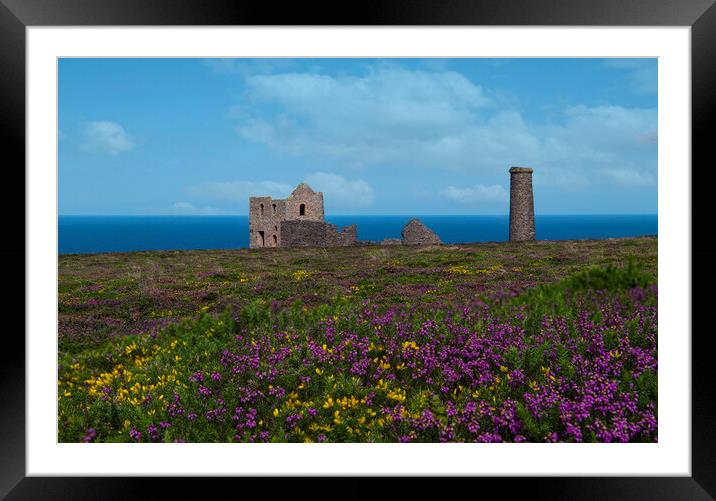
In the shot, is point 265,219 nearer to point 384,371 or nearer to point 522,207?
point 522,207

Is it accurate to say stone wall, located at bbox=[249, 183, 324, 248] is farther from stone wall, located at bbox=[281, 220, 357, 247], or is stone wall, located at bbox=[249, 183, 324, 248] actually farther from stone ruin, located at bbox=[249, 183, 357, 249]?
stone wall, located at bbox=[281, 220, 357, 247]

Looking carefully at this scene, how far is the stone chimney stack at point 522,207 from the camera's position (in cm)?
4134

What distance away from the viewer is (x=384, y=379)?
19.7 feet

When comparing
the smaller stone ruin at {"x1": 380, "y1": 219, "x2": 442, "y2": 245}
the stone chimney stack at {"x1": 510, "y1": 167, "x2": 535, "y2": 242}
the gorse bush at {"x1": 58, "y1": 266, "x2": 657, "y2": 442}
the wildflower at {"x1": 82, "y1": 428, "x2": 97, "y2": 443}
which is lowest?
the wildflower at {"x1": 82, "y1": 428, "x2": 97, "y2": 443}

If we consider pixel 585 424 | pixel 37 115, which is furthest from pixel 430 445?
pixel 37 115

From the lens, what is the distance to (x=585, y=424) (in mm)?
5039

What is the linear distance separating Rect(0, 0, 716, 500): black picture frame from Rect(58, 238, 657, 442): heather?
475mm

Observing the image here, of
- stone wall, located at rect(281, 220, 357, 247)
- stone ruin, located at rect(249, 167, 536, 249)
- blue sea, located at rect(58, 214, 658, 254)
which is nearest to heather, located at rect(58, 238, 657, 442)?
blue sea, located at rect(58, 214, 658, 254)

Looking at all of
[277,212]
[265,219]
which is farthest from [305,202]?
[265,219]

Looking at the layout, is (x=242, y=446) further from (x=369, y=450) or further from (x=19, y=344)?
(x=19, y=344)

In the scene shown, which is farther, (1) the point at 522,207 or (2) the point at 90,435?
(1) the point at 522,207

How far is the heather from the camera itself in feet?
16.9
